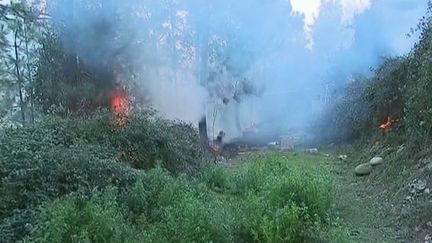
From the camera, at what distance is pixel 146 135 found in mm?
8820

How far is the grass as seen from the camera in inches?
189

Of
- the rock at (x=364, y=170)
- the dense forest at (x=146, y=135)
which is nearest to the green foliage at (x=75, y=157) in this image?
the dense forest at (x=146, y=135)

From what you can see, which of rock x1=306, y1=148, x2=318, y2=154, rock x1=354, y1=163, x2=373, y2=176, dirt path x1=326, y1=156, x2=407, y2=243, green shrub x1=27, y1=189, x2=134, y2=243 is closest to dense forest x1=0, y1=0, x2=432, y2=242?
green shrub x1=27, y1=189, x2=134, y2=243

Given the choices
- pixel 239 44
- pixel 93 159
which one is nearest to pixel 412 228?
pixel 93 159

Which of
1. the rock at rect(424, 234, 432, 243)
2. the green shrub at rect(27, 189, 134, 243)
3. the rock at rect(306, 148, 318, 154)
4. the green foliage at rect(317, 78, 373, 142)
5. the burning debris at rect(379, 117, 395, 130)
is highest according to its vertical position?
the green foliage at rect(317, 78, 373, 142)

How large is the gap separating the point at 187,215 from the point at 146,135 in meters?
3.97

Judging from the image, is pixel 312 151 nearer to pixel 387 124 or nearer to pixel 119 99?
pixel 387 124

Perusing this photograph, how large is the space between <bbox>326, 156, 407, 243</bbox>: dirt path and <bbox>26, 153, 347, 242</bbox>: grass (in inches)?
16.9

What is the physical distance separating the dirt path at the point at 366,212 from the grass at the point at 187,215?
1.41 feet

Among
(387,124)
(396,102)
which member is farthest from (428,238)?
(396,102)

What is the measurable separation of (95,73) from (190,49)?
423 centimetres

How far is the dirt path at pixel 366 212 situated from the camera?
603 cm

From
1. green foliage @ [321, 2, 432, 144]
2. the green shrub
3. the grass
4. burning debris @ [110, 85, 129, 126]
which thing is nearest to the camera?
the green shrub

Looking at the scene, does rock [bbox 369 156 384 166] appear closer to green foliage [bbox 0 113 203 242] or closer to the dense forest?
the dense forest
